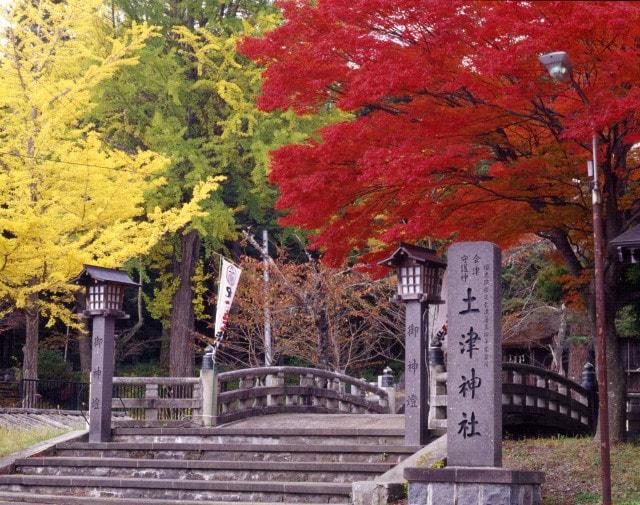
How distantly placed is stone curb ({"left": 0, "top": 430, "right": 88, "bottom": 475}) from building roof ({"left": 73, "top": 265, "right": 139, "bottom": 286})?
2919mm

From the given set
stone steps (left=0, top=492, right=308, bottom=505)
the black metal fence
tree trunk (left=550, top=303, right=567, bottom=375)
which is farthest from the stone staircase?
tree trunk (left=550, top=303, right=567, bottom=375)

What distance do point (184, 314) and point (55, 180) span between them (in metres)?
8.82

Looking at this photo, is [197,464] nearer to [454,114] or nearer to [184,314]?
[454,114]

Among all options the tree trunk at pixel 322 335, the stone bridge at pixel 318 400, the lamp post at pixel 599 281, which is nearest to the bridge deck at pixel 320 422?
the stone bridge at pixel 318 400

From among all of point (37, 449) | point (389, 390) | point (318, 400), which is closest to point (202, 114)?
point (389, 390)

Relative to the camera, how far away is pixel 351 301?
33.3 m

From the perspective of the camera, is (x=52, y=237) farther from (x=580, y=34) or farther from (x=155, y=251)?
(x=580, y=34)

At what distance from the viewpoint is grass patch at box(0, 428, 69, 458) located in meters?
19.2

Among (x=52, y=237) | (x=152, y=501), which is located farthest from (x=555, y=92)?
(x=52, y=237)

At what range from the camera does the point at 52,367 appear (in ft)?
110

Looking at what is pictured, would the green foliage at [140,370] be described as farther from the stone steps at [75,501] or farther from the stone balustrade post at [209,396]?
the stone steps at [75,501]

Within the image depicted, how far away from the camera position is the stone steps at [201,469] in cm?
1565

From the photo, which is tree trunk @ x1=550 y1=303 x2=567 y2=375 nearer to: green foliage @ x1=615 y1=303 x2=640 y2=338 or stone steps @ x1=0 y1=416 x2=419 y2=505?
green foliage @ x1=615 y1=303 x2=640 y2=338

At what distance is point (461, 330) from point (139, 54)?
65.2 feet
